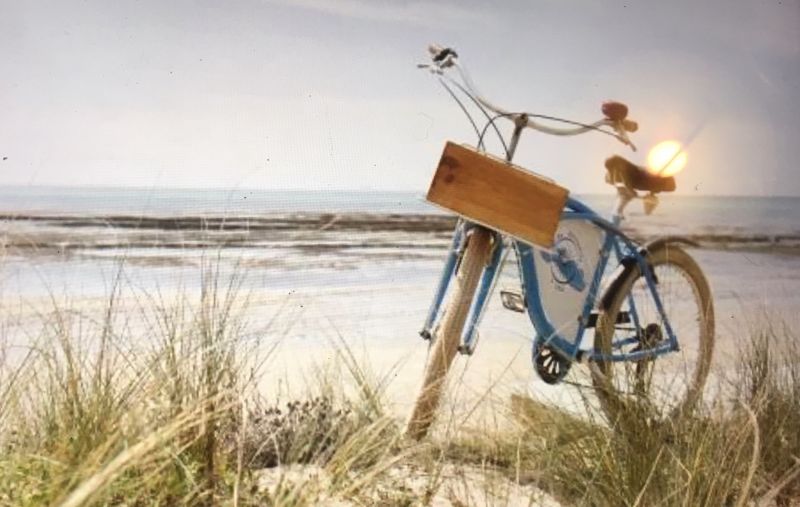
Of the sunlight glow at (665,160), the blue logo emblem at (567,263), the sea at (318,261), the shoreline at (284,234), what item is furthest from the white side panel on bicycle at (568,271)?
the shoreline at (284,234)

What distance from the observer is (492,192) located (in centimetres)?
201

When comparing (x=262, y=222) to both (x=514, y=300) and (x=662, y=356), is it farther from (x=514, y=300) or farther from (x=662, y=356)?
(x=662, y=356)

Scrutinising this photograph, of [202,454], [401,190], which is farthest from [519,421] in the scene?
[401,190]

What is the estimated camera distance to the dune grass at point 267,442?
1.33 m

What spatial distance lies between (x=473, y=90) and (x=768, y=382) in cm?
99

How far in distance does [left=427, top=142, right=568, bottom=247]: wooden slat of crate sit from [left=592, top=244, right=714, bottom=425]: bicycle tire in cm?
37

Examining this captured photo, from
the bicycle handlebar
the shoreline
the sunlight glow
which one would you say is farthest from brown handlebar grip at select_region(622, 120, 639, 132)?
the shoreline

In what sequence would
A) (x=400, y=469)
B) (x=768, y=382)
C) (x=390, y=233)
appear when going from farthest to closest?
(x=390, y=233), (x=768, y=382), (x=400, y=469)

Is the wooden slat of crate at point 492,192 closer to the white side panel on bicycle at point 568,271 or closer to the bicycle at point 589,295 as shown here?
the bicycle at point 589,295

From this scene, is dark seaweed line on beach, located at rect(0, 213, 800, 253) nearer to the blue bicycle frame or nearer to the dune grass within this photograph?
the blue bicycle frame

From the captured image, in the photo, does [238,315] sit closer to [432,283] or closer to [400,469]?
[400,469]

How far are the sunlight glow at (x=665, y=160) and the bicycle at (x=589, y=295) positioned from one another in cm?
3

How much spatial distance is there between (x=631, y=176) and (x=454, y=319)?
71 cm

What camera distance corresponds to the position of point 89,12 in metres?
2.46
